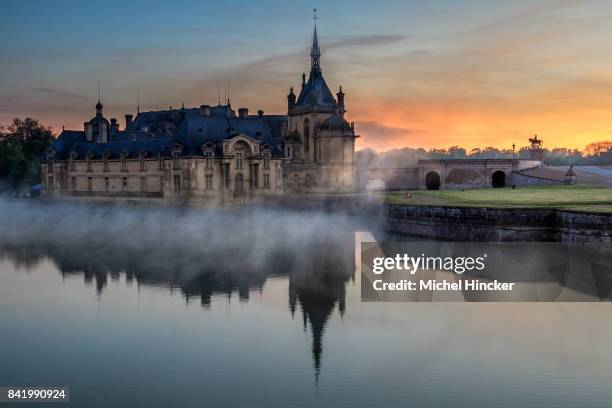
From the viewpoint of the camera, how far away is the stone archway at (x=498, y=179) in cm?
8134

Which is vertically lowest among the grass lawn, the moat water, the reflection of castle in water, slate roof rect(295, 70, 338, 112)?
the moat water

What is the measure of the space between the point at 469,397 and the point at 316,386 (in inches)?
150

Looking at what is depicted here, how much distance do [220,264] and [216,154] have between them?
35.3m

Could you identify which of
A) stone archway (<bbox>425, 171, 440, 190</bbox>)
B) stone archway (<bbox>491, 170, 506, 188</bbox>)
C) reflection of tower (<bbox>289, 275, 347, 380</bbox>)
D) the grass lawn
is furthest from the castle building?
reflection of tower (<bbox>289, 275, 347, 380</bbox>)

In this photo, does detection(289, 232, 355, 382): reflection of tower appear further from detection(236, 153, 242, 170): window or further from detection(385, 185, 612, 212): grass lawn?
detection(236, 153, 242, 170): window

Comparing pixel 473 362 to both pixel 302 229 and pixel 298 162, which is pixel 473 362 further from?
pixel 298 162

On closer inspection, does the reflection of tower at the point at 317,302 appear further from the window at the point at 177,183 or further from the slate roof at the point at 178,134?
the slate roof at the point at 178,134

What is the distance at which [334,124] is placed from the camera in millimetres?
78312

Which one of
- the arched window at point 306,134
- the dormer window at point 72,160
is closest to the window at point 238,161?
the arched window at point 306,134

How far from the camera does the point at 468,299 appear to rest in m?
28.0

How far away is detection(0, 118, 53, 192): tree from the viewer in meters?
99.0

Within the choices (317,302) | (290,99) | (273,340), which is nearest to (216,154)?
(290,99)

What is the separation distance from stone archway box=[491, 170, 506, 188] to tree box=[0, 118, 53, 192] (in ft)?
207

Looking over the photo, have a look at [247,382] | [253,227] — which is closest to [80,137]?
[253,227]
